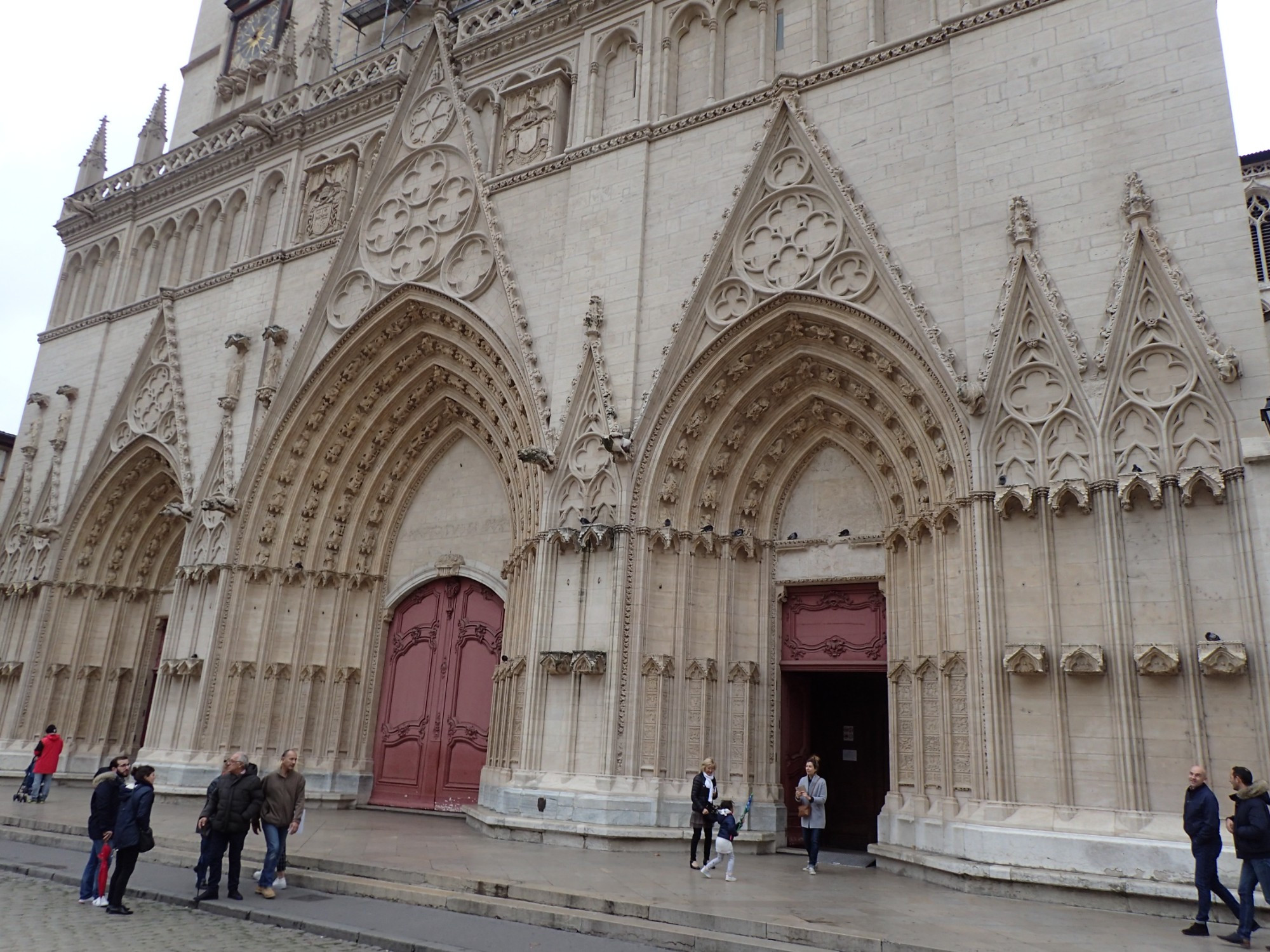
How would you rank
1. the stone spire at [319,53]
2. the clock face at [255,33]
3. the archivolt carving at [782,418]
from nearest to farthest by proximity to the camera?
the archivolt carving at [782,418]
the stone spire at [319,53]
the clock face at [255,33]

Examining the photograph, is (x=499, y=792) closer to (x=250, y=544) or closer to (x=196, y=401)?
(x=250, y=544)

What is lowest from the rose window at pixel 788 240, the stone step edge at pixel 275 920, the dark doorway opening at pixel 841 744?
the stone step edge at pixel 275 920

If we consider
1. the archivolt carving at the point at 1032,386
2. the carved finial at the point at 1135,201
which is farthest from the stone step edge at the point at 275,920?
the carved finial at the point at 1135,201

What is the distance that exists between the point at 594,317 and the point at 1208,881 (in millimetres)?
9654

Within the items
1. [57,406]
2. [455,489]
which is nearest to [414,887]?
[455,489]

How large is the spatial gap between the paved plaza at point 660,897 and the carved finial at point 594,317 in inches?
270

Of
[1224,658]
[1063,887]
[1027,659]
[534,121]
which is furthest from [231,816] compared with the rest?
[534,121]

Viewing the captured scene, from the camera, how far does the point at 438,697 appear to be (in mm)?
16109

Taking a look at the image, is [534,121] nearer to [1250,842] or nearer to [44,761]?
[44,761]

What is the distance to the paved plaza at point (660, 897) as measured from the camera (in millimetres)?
7227

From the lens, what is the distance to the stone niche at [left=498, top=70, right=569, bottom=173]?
15.9m

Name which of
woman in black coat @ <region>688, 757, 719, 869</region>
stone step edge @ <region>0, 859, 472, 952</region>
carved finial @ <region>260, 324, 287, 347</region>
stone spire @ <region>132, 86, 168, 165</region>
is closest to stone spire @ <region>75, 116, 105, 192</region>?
stone spire @ <region>132, 86, 168, 165</region>

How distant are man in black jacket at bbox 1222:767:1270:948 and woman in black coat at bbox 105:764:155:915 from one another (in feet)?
28.5

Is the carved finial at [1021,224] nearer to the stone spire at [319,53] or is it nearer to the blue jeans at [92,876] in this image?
the blue jeans at [92,876]
